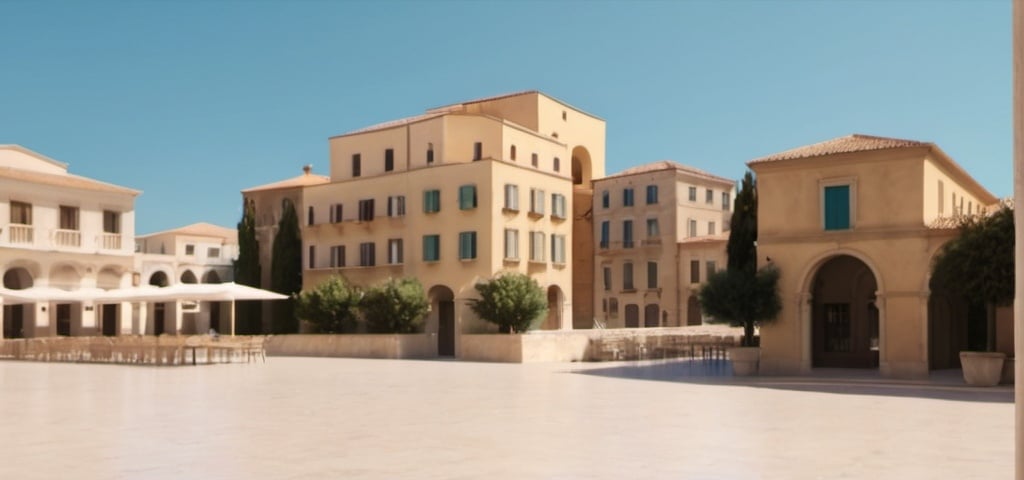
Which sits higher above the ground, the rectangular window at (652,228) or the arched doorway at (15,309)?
the rectangular window at (652,228)

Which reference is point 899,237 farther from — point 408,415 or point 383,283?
point 383,283

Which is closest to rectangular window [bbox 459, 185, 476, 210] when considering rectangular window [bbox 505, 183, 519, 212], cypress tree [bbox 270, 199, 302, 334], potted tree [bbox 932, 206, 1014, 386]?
rectangular window [bbox 505, 183, 519, 212]

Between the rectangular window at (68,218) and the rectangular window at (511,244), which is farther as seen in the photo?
the rectangular window at (68,218)

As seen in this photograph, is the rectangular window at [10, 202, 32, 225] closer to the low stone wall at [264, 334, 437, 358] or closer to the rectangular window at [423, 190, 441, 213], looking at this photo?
the low stone wall at [264, 334, 437, 358]

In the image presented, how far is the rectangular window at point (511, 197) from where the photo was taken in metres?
42.8

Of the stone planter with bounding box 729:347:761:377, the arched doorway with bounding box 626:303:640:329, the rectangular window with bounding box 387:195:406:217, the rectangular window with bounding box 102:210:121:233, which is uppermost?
the rectangular window with bounding box 387:195:406:217

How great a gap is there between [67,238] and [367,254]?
541 inches

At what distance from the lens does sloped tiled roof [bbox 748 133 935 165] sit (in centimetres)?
2527

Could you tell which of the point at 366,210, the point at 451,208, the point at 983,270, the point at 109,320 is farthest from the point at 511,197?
the point at 983,270

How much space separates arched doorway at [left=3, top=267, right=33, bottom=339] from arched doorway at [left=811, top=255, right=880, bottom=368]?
1334 inches

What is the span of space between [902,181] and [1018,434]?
2375 cm

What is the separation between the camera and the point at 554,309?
4694 cm

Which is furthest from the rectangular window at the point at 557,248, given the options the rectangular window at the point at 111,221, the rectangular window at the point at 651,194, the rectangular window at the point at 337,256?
the rectangular window at the point at 111,221

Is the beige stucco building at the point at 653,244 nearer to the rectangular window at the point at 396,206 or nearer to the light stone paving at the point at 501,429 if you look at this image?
the rectangular window at the point at 396,206
